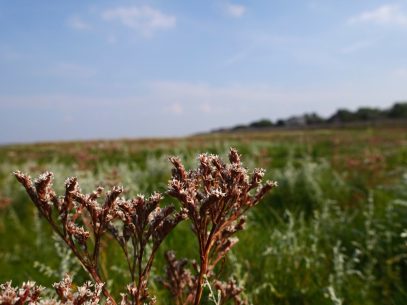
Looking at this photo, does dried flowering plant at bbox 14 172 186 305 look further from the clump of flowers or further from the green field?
the green field

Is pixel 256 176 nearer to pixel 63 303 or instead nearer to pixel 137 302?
pixel 137 302

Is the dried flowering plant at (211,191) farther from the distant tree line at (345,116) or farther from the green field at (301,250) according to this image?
the distant tree line at (345,116)

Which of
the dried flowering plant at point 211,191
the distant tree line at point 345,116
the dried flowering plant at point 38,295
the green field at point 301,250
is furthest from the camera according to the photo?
the distant tree line at point 345,116

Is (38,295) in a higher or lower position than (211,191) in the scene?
lower

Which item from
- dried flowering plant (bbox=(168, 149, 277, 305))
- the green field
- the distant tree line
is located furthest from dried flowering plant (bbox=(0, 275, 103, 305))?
the distant tree line

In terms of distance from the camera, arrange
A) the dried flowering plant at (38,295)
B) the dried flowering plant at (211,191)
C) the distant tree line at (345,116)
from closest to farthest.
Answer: the dried flowering plant at (38,295), the dried flowering plant at (211,191), the distant tree line at (345,116)

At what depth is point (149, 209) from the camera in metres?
1.73

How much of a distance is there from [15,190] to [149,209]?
29.0ft

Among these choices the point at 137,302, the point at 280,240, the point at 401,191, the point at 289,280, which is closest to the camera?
the point at 137,302

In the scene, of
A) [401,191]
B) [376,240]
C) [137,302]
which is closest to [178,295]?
[137,302]

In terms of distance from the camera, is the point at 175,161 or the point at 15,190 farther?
the point at 15,190

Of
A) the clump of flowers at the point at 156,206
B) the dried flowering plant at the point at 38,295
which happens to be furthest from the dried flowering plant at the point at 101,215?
the dried flowering plant at the point at 38,295

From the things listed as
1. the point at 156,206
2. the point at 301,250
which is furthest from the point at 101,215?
the point at 301,250

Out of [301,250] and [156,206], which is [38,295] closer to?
[156,206]
